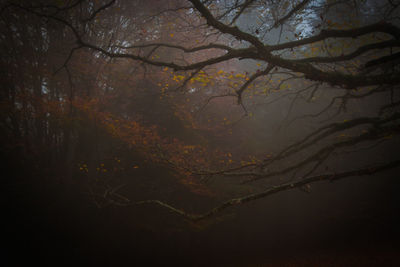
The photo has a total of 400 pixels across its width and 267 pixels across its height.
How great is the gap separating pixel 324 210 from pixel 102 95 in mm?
12454

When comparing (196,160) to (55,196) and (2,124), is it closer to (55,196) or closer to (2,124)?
(55,196)

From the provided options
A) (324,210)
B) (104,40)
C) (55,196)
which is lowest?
(324,210)

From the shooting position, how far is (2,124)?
25.6ft

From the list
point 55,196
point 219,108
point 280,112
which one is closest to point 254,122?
point 280,112

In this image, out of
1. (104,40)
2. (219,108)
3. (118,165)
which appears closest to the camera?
(118,165)

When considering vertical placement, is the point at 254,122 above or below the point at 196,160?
above

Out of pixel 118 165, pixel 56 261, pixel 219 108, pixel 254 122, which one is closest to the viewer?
pixel 56 261

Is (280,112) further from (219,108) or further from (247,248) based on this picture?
(247,248)

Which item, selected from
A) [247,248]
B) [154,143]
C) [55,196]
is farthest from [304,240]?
[55,196]

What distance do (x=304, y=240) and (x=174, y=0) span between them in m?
13.0

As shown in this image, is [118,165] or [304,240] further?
[118,165]

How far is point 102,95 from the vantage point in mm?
9500

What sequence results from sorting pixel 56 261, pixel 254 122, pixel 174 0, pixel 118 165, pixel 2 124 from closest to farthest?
pixel 56 261, pixel 2 124, pixel 118 165, pixel 174 0, pixel 254 122

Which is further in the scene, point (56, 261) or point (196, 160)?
point (196, 160)
